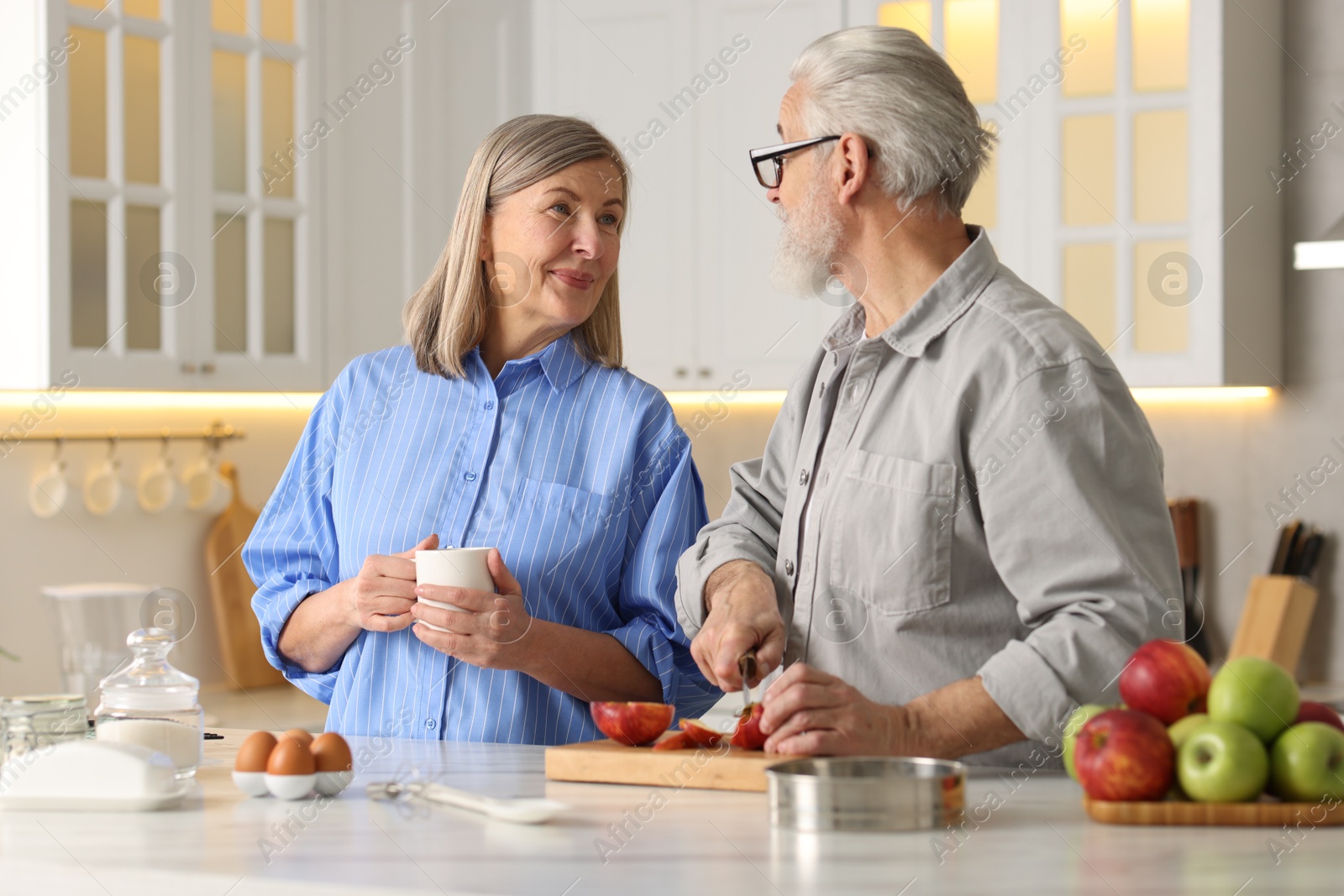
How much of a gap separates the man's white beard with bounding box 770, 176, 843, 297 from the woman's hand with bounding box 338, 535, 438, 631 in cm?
50

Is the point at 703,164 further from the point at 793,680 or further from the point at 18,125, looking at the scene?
the point at 793,680

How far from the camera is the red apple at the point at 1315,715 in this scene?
108 cm

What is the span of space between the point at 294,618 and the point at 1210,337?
205 cm

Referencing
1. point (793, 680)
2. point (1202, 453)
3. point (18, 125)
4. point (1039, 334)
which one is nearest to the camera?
point (793, 680)

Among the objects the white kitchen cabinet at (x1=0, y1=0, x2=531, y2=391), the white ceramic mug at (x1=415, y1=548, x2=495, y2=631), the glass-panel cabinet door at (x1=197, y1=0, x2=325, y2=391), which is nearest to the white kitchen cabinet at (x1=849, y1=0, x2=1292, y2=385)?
the white kitchen cabinet at (x1=0, y1=0, x2=531, y2=391)

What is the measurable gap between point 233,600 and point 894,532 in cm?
233

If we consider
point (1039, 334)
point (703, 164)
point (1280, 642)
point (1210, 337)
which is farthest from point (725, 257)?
point (1039, 334)

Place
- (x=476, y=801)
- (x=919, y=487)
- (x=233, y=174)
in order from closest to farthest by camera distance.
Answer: (x=476, y=801)
(x=919, y=487)
(x=233, y=174)

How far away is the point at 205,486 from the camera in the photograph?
131 inches

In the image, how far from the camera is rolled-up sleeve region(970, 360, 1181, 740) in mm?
1206

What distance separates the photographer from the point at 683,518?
5.54 feet

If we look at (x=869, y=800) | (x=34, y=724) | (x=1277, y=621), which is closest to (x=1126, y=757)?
(x=869, y=800)

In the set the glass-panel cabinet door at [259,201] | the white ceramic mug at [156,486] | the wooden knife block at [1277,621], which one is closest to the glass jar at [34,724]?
the glass-panel cabinet door at [259,201]

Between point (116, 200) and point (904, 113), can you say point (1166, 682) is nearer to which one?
point (904, 113)
